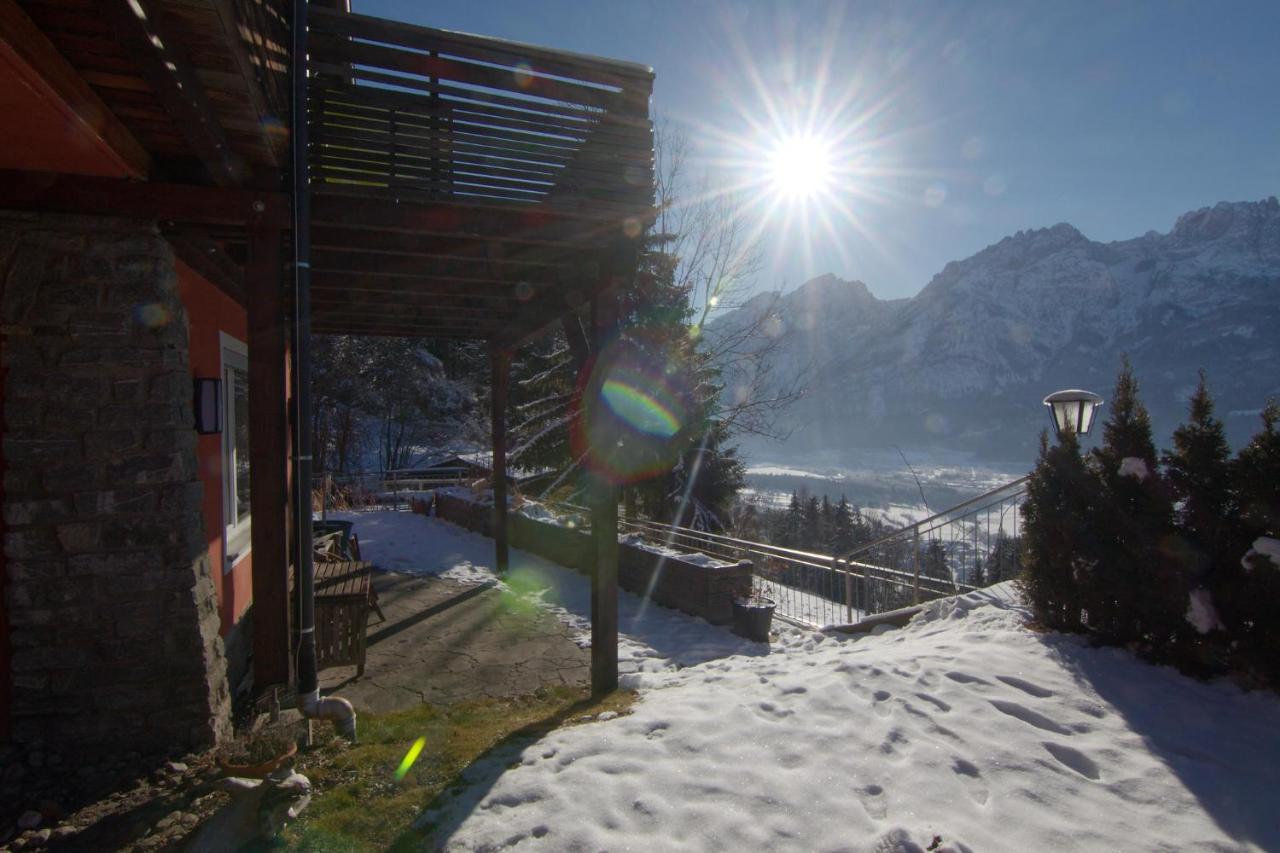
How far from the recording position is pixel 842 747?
10.2ft

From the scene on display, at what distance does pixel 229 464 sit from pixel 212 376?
73 cm

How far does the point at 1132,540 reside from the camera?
402 centimetres

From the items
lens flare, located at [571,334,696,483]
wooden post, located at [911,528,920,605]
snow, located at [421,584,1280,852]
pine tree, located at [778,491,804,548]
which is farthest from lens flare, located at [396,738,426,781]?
pine tree, located at [778,491,804,548]

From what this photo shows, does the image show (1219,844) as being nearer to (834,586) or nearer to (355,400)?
(834,586)

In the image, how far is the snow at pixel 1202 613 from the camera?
354cm

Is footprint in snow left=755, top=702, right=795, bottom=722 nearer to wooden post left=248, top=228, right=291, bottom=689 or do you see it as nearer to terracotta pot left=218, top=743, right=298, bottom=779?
terracotta pot left=218, top=743, right=298, bottom=779

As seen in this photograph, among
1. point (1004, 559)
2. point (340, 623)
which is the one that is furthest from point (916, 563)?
point (340, 623)

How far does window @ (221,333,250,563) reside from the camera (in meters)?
4.77

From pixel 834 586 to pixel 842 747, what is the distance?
4.51 metres

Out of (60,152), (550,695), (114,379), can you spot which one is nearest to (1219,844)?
(550,695)

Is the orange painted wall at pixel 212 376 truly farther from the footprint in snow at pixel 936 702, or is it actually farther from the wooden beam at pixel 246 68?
the footprint in snow at pixel 936 702

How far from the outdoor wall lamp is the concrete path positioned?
79.7 inches

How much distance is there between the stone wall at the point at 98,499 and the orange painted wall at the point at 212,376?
724 millimetres

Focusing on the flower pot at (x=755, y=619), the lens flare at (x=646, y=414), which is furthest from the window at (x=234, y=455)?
the lens flare at (x=646, y=414)
